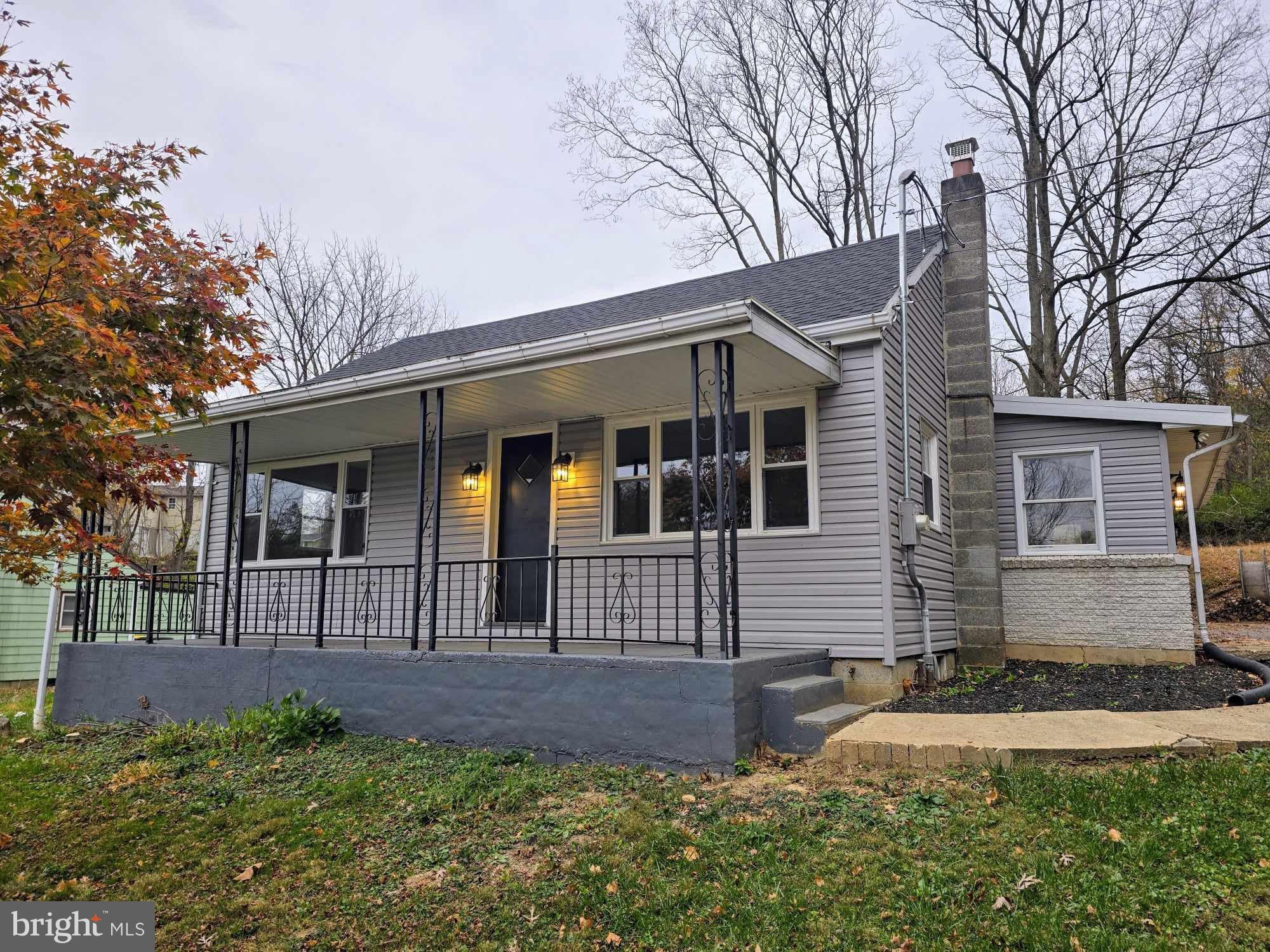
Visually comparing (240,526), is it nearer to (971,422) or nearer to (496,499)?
(496,499)

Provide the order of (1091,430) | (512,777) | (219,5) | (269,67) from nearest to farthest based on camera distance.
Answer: (512,777) < (1091,430) < (219,5) < (269,67)

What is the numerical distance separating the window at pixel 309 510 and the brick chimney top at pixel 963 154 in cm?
800

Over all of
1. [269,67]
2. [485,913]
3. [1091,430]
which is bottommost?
[485,913]

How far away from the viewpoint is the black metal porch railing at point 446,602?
7.21 m

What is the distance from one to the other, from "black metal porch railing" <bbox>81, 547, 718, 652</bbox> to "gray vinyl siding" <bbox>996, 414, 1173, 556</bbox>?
172 inches

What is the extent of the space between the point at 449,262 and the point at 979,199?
2371 centimetres

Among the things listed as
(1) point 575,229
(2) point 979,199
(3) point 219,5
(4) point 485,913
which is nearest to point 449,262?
(1) point 575,229

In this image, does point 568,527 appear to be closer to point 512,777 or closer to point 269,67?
point 512,777

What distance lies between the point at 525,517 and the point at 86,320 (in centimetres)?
500

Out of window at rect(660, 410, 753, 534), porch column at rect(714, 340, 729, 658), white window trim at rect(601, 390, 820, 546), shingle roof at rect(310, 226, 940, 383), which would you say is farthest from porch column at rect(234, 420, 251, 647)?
porch column at rect(714, 340, 729, 658)

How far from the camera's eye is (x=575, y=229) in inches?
1145

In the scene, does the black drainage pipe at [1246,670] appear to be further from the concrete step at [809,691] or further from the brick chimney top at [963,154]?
the brick chimney top at [963,154]

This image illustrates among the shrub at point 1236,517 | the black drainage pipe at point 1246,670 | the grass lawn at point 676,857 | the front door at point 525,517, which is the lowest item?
the grass lawn at point 676,857

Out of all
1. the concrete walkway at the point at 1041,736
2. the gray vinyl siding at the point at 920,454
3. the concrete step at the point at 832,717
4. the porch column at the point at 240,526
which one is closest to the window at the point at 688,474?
the gray vinyl siding at the point at 920,454
